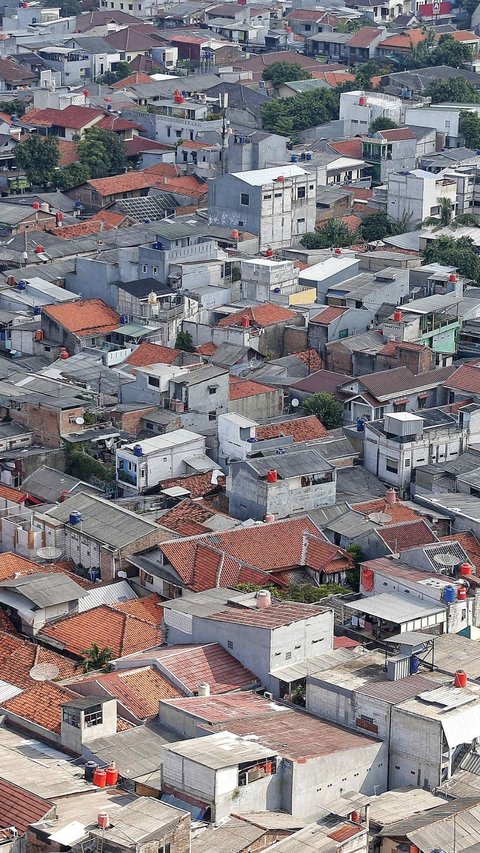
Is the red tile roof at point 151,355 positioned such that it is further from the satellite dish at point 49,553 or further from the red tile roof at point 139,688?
the red tile roof at point 139,688

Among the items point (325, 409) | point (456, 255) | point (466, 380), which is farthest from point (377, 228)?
point (325, 409)

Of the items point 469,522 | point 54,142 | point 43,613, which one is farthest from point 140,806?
point 54,142

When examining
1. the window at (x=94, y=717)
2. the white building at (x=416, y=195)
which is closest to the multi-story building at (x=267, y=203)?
the white building at (x=416, y=195)

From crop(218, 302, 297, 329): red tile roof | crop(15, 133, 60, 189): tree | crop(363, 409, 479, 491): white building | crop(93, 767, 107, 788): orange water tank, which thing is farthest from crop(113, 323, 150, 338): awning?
crop(93, 767, 107, 788): orange water tank

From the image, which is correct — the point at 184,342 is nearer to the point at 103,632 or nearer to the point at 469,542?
the point at 469,542

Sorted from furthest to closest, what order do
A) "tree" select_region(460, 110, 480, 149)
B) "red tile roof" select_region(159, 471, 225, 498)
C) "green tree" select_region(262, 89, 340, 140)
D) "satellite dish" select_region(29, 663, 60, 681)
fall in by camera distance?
"green tree" select_region(262, 89, 340, 140), "tree" select_region(460, 110, 480, 149), "red tile roof" select_region(159, 471, 225, 498), "satellite dish" select_region(29, 663, 60, 681)

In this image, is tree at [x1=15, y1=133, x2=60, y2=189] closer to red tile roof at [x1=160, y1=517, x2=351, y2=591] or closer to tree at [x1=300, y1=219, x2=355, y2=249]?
tree at [x1=300, y1=219, x2=355, y2=249]
